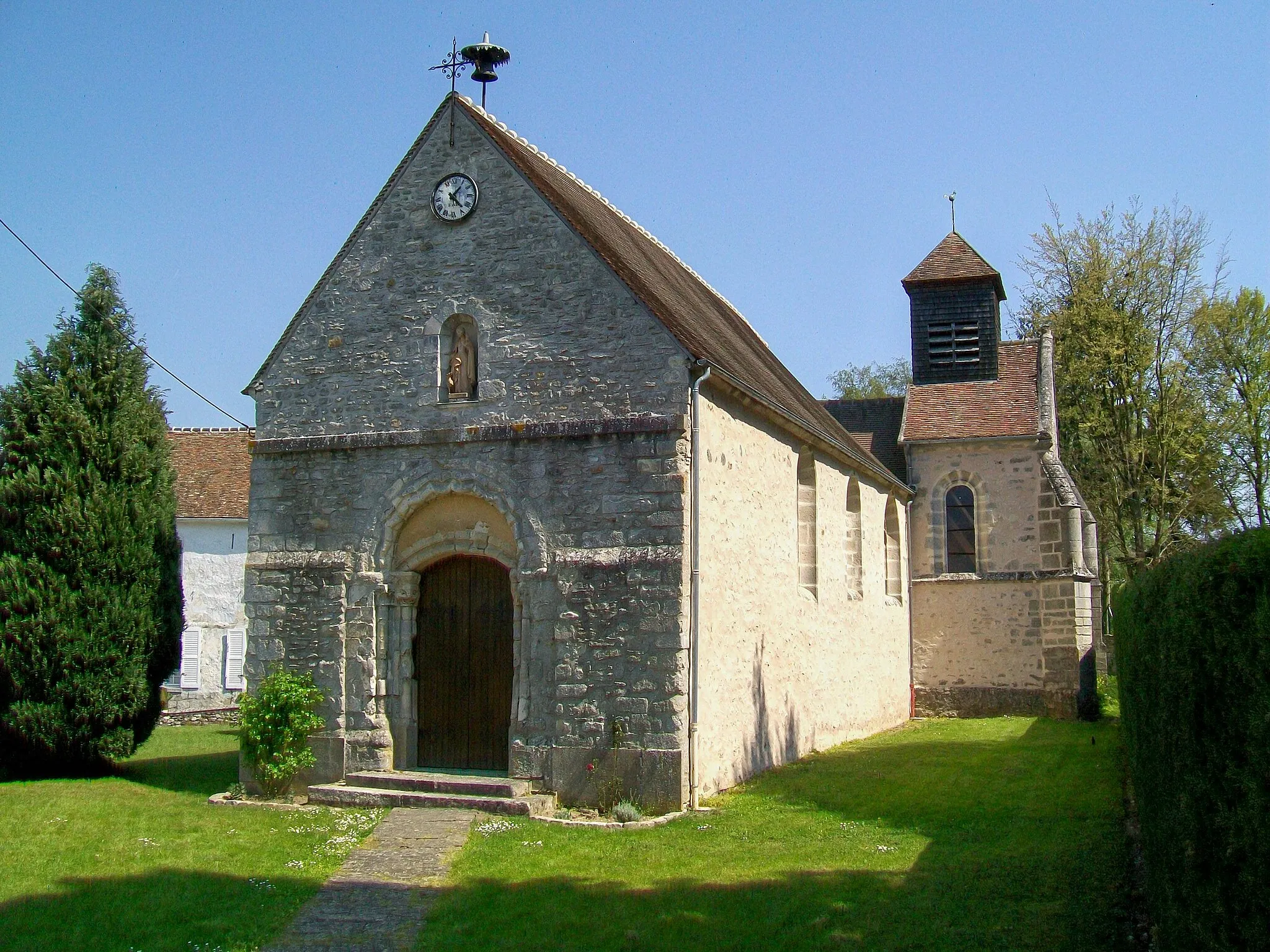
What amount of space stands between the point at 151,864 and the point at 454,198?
761 cm

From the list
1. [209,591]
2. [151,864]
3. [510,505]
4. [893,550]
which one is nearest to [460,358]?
[510,505]

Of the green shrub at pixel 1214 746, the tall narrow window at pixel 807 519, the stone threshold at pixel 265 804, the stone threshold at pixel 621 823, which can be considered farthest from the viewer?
the tall narrow window at pixel 807 519

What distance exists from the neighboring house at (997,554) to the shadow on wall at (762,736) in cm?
874

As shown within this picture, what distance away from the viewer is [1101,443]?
93.5ft

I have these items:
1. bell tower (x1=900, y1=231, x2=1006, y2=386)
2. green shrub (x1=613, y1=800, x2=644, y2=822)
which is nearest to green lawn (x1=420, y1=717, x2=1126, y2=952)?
green shrub (x1=613, y1=800, x2=644, y2=822)

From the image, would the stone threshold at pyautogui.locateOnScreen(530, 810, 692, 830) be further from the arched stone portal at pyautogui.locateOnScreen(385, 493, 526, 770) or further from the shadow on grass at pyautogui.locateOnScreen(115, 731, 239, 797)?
the shadow on grass at pyautogui.locateOnScreen(115, 731, 239, 797)

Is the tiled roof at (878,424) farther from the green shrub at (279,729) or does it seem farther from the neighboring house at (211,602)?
the green shrub at (279,729)

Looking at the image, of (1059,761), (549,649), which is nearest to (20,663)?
(549,649)

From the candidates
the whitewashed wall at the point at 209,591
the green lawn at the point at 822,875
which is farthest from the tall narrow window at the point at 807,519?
the whitewashed wall at the point at 209,591

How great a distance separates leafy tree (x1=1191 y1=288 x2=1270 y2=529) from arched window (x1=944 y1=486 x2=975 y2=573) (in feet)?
32.2

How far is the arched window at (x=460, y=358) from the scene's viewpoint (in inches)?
487

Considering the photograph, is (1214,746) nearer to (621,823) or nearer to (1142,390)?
(621,823)

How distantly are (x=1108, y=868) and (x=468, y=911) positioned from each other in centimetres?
459

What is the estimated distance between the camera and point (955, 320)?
24.4 meters
